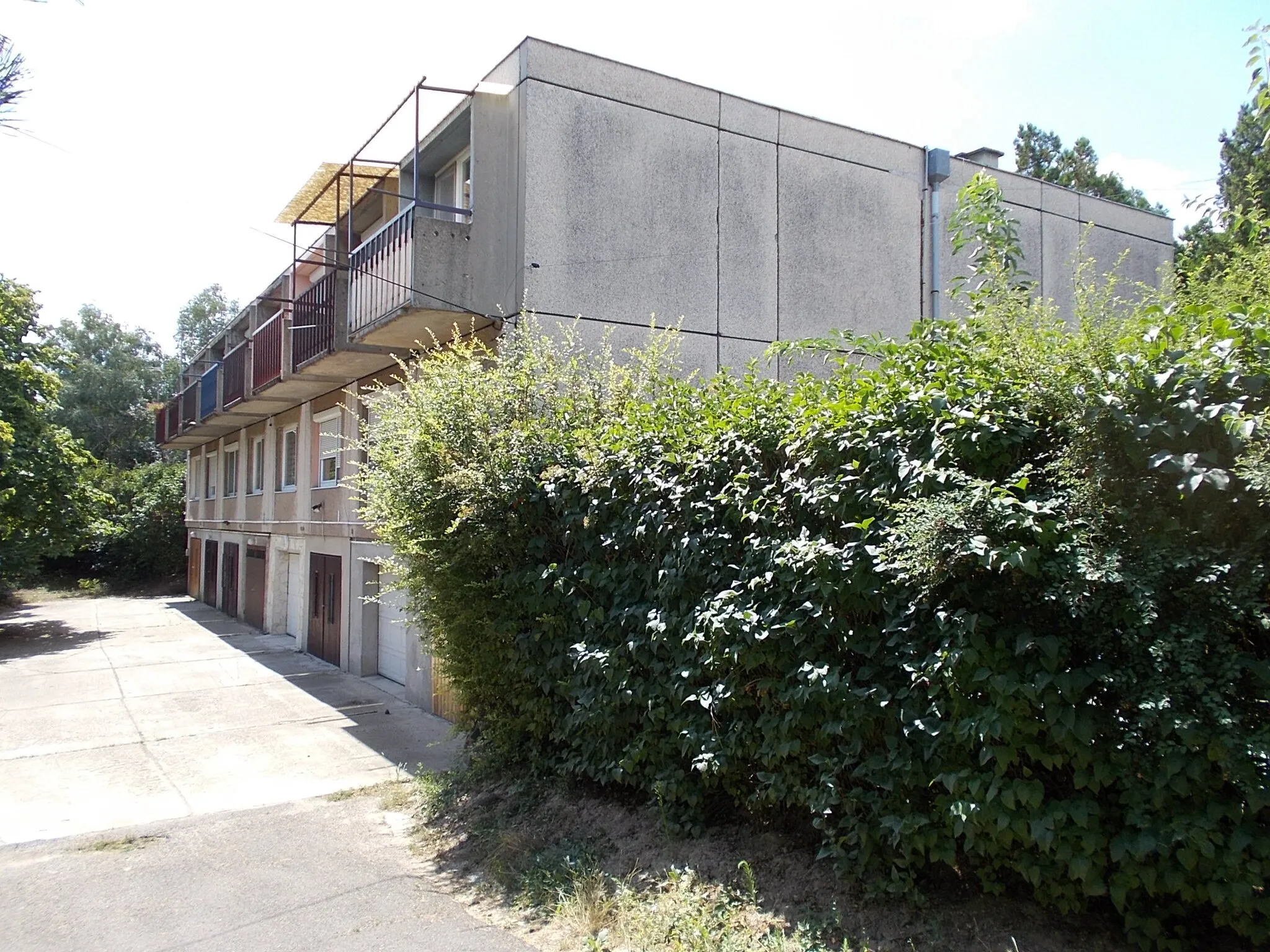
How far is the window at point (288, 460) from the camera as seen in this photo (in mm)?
18266

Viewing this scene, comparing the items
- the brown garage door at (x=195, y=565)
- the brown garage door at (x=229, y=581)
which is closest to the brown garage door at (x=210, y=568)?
the brown garage door at (x=195, y=565)

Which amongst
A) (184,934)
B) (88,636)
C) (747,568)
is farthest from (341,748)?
(88,636)

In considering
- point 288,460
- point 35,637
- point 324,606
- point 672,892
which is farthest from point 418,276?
point 35,637

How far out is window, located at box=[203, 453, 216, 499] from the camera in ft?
86.5

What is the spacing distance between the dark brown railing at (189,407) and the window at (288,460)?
4968mm

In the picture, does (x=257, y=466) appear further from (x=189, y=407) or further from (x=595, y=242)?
(x=595, y=242)

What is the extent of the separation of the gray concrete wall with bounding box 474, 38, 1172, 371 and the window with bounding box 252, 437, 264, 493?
40.9 ft

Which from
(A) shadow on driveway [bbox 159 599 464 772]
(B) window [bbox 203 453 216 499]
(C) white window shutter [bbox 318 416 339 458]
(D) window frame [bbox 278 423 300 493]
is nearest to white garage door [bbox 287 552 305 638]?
(A) shadow on driveway [bbox 159 599 464 772]

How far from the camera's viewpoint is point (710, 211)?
36.7ft

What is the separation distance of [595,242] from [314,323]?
16.0 ft

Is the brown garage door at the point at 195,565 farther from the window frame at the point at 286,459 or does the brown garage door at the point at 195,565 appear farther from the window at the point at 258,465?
the window frame at the point at 286,459

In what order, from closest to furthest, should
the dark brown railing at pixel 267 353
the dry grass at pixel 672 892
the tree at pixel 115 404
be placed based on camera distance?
the dry grass at pixel 672 892 → the dark brown railing at pixel 267 353 → the tree at pixel 115 404

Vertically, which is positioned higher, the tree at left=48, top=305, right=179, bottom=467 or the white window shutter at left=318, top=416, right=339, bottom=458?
the tree at left=48, top=305, right=179, bottom=467

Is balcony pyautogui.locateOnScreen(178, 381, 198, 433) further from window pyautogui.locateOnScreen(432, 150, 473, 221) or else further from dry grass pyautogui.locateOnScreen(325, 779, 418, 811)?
dry grass pyautogui.locateOnScreen(325, 779, 418, 811)
